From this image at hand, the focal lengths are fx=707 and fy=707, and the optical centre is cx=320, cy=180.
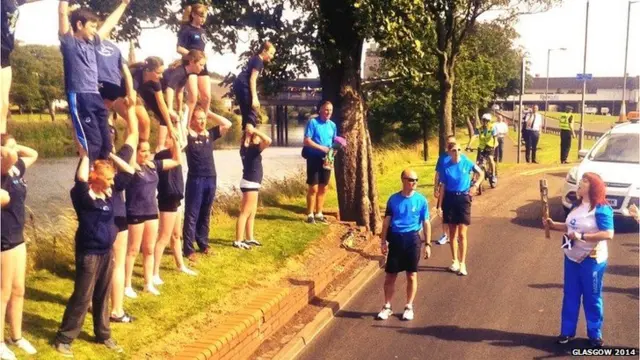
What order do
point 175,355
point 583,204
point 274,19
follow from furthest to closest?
point 274,19
point 583,204
point 175,355

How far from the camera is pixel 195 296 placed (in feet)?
23.0

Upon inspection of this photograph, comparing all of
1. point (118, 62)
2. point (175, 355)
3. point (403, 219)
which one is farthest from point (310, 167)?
point (175, 355)

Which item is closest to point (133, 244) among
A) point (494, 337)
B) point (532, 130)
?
point (494, 337)

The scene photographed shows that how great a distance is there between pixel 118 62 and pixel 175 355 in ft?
8.66

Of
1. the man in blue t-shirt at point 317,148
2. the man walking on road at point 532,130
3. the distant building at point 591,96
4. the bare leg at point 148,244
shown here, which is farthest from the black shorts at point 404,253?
the distant building at point 591,96

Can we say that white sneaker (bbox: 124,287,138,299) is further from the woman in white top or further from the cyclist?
the cyclist

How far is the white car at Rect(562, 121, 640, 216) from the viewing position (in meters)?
12.0

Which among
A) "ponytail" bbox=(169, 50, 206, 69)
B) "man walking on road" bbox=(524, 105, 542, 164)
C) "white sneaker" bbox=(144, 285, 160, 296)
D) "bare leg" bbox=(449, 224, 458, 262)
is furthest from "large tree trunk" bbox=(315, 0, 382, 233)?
"man walking on road" bbox=(524, 105, 542, 164)

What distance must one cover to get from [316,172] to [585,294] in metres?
4.99

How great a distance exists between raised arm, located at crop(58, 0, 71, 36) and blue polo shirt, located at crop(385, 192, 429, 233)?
3.87 metres

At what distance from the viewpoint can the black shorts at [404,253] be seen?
785cm

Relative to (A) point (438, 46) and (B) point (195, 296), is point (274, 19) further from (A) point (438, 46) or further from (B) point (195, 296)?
(A) point (438, 46)

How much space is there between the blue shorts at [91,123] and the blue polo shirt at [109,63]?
0.33m

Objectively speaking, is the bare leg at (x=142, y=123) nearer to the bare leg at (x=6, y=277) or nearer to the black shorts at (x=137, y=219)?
the black shorts at (x=137, y=219)
